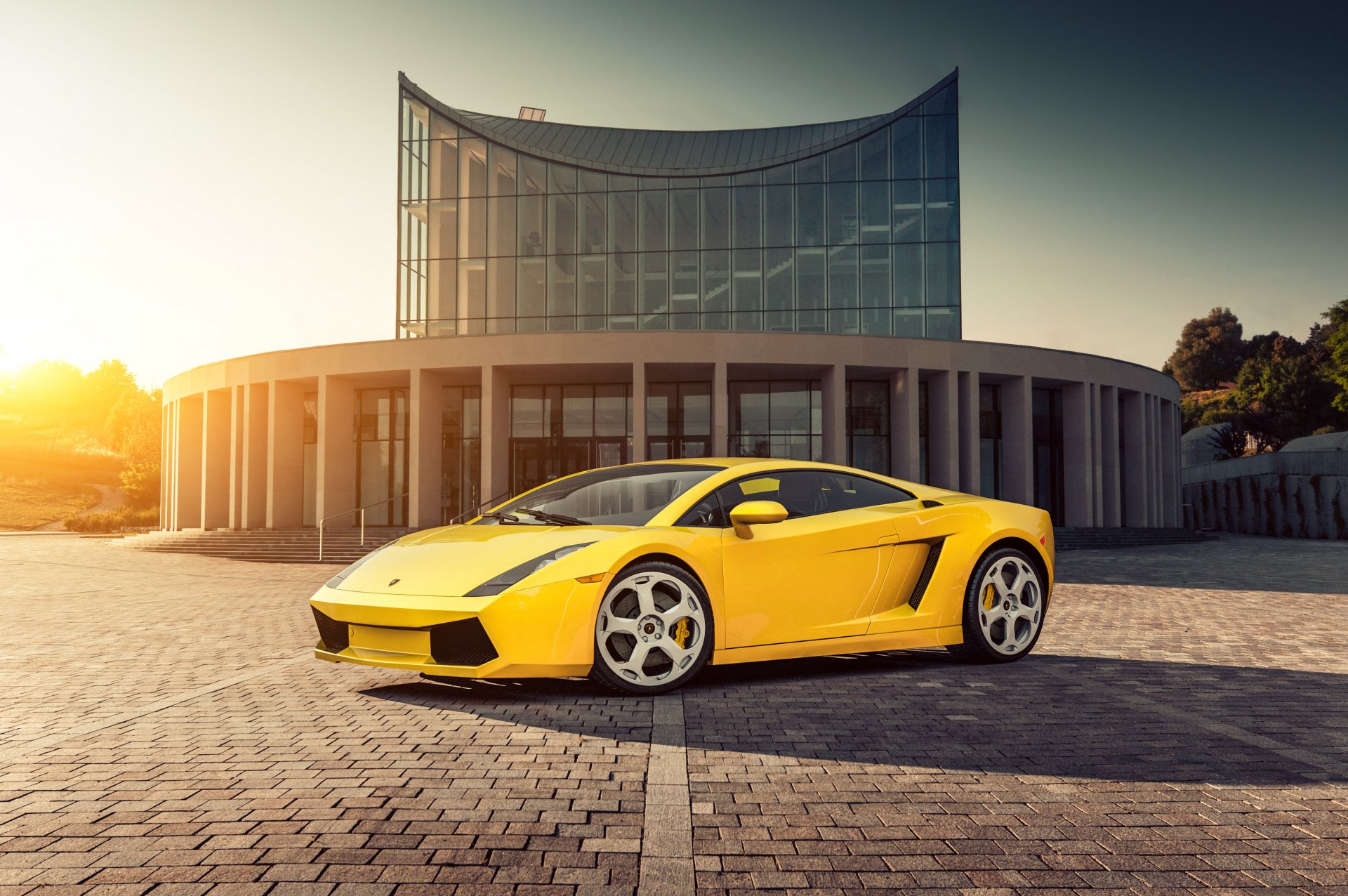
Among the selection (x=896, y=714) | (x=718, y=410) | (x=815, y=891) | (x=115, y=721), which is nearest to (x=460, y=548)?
(x=115, y=721)

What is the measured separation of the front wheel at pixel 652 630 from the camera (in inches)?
205

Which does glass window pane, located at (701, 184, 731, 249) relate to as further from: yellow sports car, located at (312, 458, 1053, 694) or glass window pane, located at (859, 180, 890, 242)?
yellow sports car, located at (312, 458, 1053, 694)

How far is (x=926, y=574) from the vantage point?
6.21 meters

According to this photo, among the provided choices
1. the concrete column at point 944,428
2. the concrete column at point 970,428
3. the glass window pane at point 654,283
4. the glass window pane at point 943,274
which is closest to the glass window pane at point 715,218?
the glass window pane at point 654,283

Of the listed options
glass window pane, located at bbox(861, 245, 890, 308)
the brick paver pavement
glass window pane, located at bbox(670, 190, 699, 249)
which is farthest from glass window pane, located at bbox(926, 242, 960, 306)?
the brick paver pavement

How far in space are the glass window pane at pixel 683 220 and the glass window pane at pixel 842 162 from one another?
5.62m

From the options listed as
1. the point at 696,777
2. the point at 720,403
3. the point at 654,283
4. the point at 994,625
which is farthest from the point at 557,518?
the point at 654,283

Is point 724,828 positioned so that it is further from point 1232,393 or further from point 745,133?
point 1232,393

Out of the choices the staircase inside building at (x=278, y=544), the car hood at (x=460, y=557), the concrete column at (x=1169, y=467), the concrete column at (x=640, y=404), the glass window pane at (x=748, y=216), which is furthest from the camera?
the glass window pane at (x=748, y=216)

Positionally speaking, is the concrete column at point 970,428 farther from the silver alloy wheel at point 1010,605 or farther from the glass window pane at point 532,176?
the silver alloy wheel at point 1010,605

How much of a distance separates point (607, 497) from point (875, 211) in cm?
3365

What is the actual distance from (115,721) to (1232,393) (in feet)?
Result: 311

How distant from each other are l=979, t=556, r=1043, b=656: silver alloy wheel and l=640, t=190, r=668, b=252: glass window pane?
32.4 metres

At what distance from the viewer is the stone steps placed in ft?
84.6
